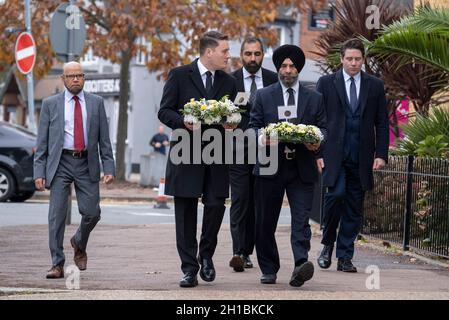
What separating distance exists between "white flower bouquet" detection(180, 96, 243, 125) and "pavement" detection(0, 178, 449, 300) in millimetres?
1325

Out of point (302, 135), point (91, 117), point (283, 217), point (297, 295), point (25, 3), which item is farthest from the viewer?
point (25, 3)

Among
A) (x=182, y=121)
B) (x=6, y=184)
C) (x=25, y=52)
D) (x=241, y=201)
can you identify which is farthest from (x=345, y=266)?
(x=25, y=52)

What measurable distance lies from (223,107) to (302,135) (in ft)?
2.27

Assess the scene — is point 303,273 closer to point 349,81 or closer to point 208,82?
point 208,82

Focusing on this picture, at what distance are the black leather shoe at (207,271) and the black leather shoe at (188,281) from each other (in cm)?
26

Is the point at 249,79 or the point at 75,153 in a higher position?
the point at 249,79

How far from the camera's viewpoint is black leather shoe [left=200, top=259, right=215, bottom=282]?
10695 mm

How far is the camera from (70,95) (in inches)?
454

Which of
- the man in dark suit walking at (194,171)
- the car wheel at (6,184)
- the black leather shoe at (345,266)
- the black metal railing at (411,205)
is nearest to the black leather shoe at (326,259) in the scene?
the black leather shoe at (345,266)

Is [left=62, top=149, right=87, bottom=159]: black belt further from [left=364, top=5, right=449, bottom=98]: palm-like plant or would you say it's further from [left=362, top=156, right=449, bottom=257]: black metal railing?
[left=364, top=5, right=449, bottom=98]: palm-like plant

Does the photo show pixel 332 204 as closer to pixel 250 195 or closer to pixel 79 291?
pixel 250 195

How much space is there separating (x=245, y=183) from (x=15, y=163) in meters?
12.8

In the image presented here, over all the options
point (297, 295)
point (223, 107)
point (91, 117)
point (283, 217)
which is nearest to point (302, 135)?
point (223, 107)

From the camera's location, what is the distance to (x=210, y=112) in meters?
10.2
